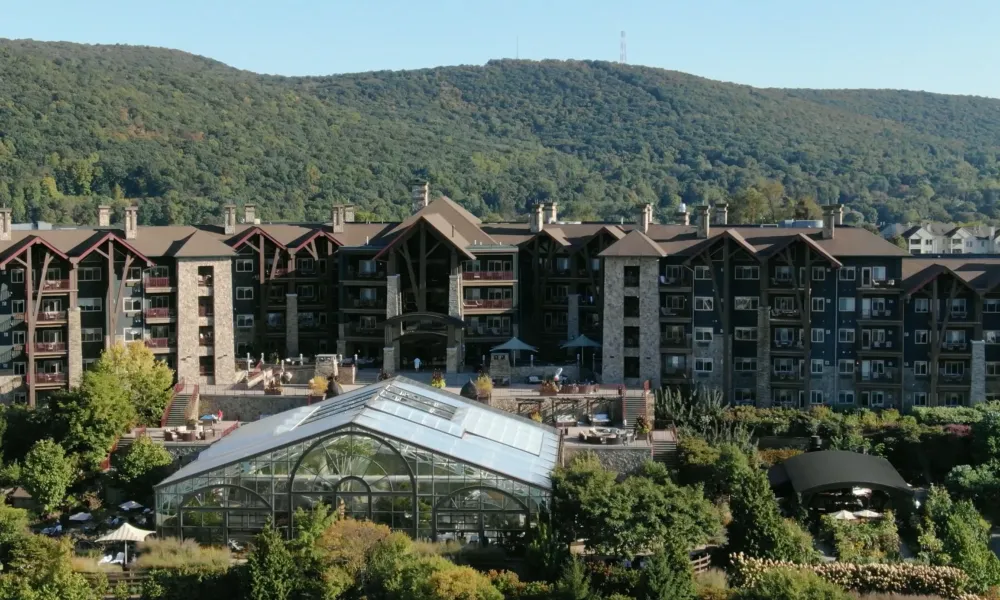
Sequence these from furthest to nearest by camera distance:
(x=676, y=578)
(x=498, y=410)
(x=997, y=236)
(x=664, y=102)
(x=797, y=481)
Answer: (x=664, y=102) < (x=997, y=236) < (x=498, y=410) < (x=797, y=481) < (x=676, y=578)

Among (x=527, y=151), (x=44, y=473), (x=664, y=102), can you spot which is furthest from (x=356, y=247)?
(x=664, y=102)

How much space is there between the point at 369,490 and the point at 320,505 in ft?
5.53

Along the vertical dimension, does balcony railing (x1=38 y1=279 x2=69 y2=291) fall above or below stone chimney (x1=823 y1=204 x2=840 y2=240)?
below

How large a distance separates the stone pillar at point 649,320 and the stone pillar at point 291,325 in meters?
16.7

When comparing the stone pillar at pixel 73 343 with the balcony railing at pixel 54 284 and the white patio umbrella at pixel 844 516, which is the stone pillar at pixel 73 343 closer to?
the balcony railing at pixel 54 284

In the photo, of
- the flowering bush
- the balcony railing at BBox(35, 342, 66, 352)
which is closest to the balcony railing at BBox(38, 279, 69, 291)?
the balcony railing at BBox(35, 342, 66, 352)

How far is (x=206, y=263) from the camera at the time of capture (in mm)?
63000

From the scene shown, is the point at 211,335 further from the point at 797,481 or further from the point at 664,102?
the point at 664,102

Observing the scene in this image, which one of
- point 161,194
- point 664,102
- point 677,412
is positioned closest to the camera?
point 677,412

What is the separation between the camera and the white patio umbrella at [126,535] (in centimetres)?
4406

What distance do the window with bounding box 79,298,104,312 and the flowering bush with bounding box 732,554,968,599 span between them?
104 feet

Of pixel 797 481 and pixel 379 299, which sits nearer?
pixel 797 481

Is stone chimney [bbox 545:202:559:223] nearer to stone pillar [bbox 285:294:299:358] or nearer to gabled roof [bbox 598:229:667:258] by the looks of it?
gabled roof [bbox 598:229:667:258]

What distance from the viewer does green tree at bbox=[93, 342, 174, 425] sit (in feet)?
185
